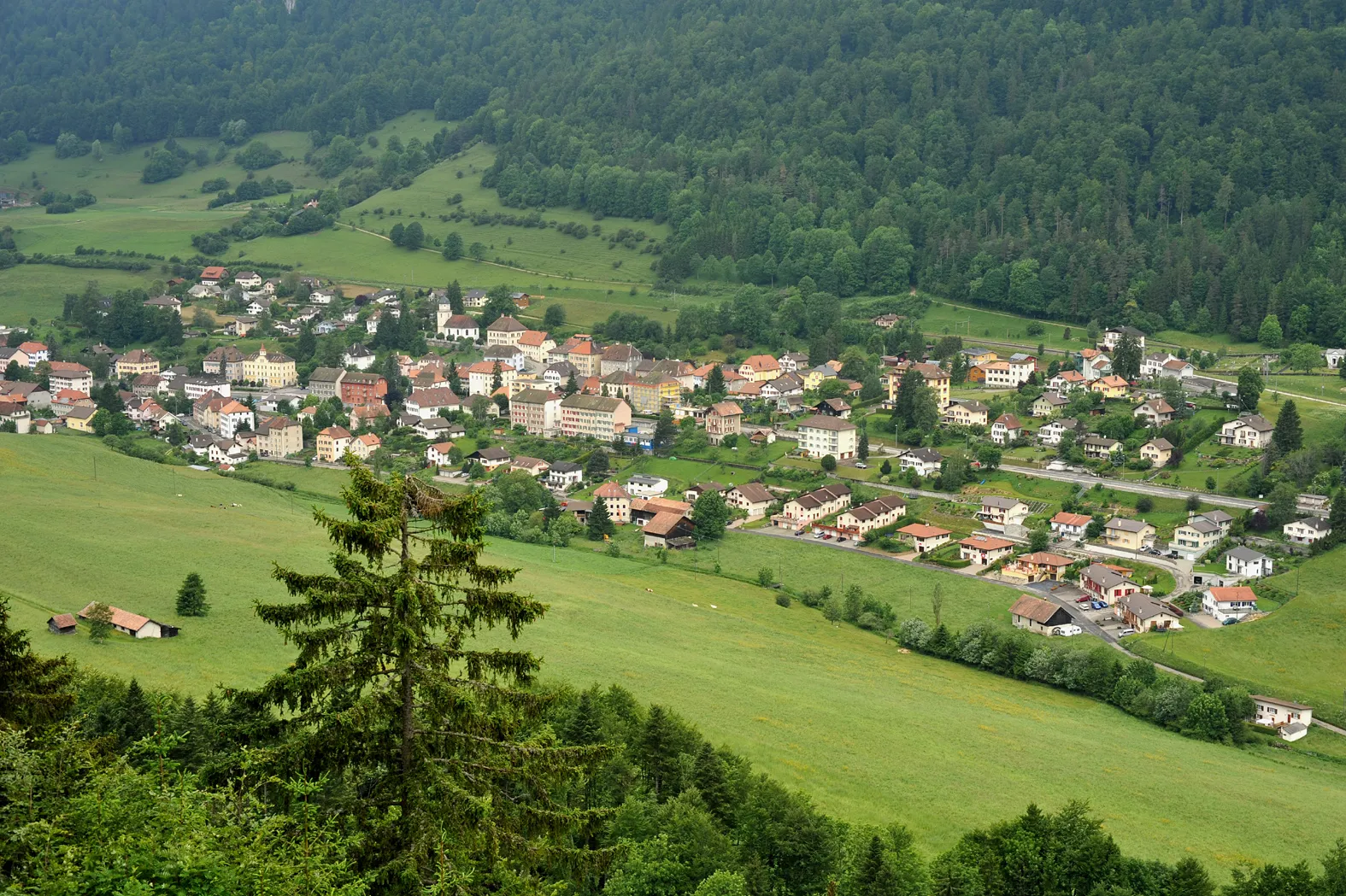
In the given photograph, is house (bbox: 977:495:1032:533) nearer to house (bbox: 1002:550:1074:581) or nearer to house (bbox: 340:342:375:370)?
house (bbox: 1002:550:1074:581)

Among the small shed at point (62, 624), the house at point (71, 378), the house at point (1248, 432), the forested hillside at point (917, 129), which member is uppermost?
the forested hillside at point (917, 129)

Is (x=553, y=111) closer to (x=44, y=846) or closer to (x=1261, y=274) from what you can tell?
(x=1261, y=274)

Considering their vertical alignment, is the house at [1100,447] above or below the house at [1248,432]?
below

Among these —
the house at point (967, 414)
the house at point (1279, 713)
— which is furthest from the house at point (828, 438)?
the house at point (1279, 713)

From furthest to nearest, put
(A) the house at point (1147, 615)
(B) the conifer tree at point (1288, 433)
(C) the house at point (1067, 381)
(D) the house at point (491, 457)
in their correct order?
(C) the house at point (1067, 381) → (D) the house at point (491, 457) → (B) the conifer tree at point (1288, 433) → (A) the house at point (1147, 615)

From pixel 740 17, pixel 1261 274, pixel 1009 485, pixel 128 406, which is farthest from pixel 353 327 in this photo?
pixel 740 17

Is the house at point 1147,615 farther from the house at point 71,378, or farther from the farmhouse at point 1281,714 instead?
the house at point 71,378

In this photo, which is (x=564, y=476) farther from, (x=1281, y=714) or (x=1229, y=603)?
(x=1281, y=714)
